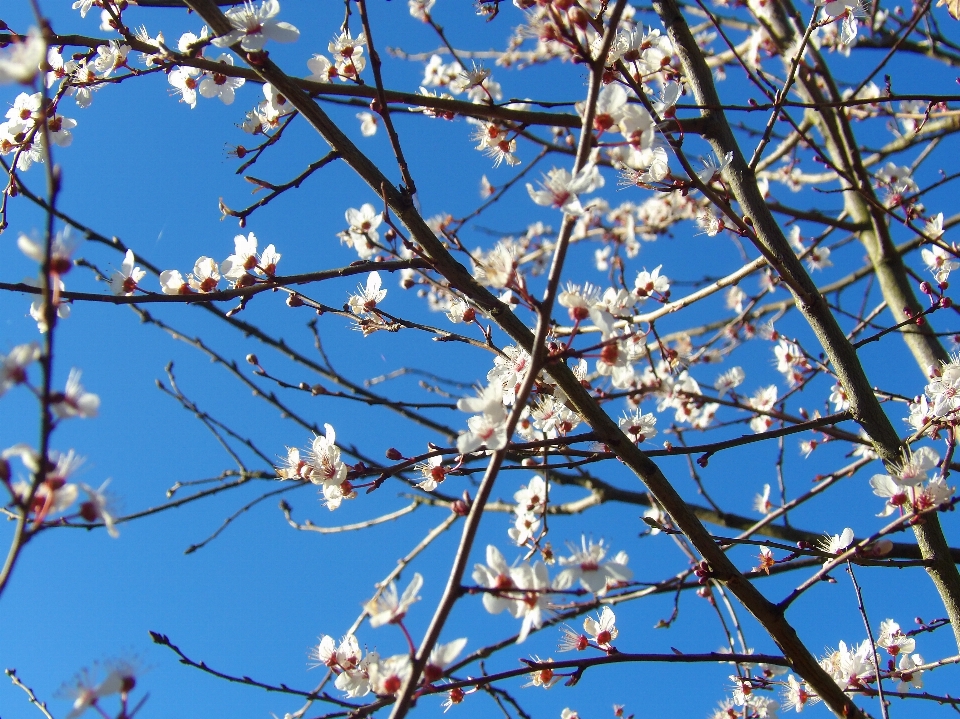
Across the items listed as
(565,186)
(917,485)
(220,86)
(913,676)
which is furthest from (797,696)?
(220,86)

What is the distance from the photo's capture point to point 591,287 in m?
1.46

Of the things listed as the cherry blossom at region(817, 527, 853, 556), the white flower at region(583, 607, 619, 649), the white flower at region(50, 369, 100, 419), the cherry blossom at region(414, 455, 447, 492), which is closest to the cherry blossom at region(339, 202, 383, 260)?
the cherry blossom at region(414, 455, 447, 492)

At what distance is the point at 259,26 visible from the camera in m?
1.50

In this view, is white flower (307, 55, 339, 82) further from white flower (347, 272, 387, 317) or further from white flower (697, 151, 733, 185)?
white flower (697, 151, 733, 185)

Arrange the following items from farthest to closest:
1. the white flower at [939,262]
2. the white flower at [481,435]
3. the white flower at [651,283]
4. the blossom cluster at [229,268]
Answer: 1. the white flower at [939,262]
2. the white flower at [651,283]
3. the blossom cluster at [229,268]
4. the white flower at [481,435]

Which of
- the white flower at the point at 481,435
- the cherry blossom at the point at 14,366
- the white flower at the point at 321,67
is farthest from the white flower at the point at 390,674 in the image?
the white flower at the point at 321,67

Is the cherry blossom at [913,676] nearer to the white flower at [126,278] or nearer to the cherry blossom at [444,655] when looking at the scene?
the cherry blossom at [444,655]

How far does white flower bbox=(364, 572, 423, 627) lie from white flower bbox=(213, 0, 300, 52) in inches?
43.4

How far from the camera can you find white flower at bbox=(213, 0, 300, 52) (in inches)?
56.6

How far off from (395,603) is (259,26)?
124cm

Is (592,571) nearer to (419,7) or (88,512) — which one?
(88,512)

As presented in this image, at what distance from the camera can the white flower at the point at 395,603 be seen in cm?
121

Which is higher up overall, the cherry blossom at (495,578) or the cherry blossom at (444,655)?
the cherry blossom at (495,578)

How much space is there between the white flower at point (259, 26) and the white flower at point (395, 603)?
1103 millimetres
